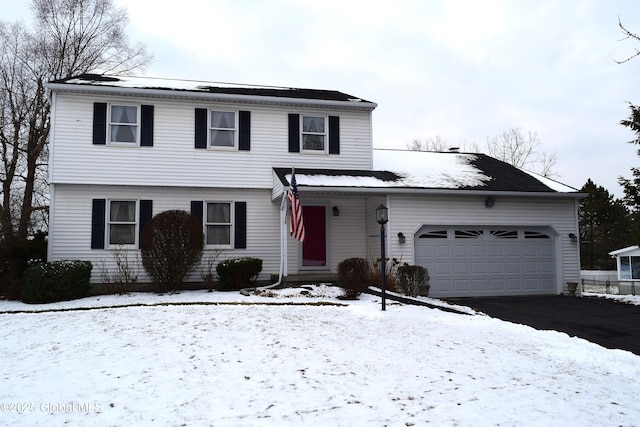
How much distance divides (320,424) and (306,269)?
10.2 meters

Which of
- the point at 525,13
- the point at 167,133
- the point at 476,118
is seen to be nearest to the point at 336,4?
the point at 525,13

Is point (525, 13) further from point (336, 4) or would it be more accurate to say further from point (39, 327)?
point (39, 327)

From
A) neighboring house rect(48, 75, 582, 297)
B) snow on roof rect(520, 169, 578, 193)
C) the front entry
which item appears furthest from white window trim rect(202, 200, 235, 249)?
snow on roof rect(520, 169, 578, 193)

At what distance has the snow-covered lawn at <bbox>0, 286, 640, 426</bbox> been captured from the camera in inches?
178

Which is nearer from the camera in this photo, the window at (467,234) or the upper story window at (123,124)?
the upper story window at (123,124)

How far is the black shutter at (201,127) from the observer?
45.7 ft

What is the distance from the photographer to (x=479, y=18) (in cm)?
1391

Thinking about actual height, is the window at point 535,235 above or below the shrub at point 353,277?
above

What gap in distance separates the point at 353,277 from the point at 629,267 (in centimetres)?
2327

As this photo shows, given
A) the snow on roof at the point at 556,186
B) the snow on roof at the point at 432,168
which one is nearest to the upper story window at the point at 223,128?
the snow on roof at the point at 432,168

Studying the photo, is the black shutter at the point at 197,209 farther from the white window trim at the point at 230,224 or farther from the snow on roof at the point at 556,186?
the snow on roof at the point at 556,186

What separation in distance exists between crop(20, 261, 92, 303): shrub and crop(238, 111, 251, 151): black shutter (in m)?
5.55

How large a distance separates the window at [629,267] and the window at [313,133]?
71.2 ft

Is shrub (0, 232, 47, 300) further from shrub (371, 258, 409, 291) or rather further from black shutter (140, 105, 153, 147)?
shrub (371, 258, 409, 291)
